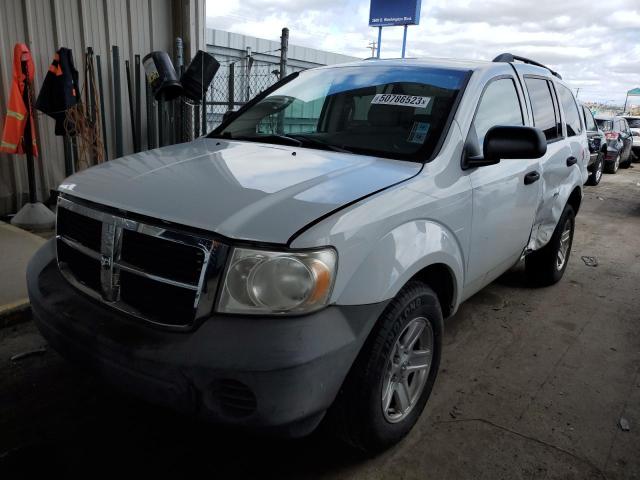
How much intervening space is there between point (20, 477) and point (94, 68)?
5332 millimetres

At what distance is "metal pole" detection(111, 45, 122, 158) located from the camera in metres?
6.22

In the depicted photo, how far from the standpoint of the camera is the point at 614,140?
14.7 metres

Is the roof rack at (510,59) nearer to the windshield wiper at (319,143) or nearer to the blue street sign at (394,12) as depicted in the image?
the windshield wiper at (319,143)

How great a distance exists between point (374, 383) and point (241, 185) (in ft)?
3.19

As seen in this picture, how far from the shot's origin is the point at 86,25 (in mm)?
6164

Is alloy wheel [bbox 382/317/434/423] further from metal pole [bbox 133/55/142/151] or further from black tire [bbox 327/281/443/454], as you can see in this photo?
metal pole [bbox 133/55/142/151]

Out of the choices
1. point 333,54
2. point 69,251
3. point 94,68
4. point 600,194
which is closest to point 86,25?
point 94,68

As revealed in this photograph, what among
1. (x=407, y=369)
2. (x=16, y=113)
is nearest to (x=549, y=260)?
(x=407, y=369)

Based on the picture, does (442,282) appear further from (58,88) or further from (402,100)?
(58,88)

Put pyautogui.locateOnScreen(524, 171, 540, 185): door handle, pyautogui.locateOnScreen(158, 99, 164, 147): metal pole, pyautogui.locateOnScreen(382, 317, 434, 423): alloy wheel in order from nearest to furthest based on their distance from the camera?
pyautogui.locateOnScreen(382, 317, 434, 423): alloy wheel → pyautogui.locateOnScreen(524, 171, 540, 185): door handle → pyautogui.locateOnScreen(158, 99, 164, 147): metal pole

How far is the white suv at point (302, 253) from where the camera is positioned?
1.79 meters

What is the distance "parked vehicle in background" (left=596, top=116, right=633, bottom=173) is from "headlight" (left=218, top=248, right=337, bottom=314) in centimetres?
1518

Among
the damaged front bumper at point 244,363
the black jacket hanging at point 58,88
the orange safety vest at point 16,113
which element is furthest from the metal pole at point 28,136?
the damaged front bumper at point 244,363

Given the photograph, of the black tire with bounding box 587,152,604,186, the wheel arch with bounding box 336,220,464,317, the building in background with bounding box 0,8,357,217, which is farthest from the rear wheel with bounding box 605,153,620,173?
the wheel arch with bounding box 336,220,464,317
